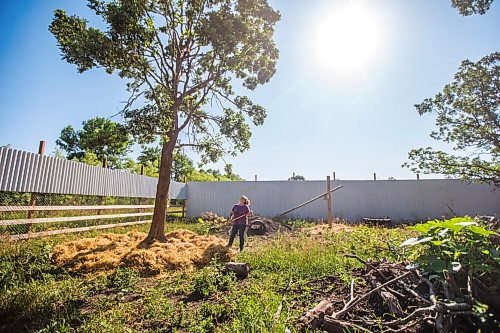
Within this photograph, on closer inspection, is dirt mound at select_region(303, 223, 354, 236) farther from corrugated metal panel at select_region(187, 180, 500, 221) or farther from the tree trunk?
corrugated metal panel at select_region(187, 180, 500, 221)

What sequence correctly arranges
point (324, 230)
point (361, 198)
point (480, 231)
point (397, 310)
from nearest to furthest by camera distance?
1. point (480, 231)
2. point (397, 310)
3. point (324, 230)
4. point (361, 198)

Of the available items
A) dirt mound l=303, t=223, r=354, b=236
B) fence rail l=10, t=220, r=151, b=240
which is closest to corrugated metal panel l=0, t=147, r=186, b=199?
fence rail l=10, t=220, r=151, b=240

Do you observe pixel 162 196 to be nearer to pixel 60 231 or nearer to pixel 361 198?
pixel 60 231

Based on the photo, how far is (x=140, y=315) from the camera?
3453 millimetres

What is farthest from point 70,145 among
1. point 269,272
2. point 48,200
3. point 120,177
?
point 269,272

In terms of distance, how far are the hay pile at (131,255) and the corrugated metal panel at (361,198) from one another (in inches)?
426

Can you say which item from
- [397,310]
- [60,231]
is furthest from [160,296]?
[60,231]

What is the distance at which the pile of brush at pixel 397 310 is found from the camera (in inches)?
82.2

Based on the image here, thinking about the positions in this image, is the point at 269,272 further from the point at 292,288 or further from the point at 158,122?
the point at 158,122

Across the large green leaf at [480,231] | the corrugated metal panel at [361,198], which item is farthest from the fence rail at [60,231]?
the large green leaf at [480,231]

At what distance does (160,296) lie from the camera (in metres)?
4.05

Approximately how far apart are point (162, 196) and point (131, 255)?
8.39 ft

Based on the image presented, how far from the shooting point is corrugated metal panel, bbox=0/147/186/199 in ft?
24.3

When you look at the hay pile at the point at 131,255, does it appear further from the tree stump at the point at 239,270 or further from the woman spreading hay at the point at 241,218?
the woman spreading hay at the point at 241,218
